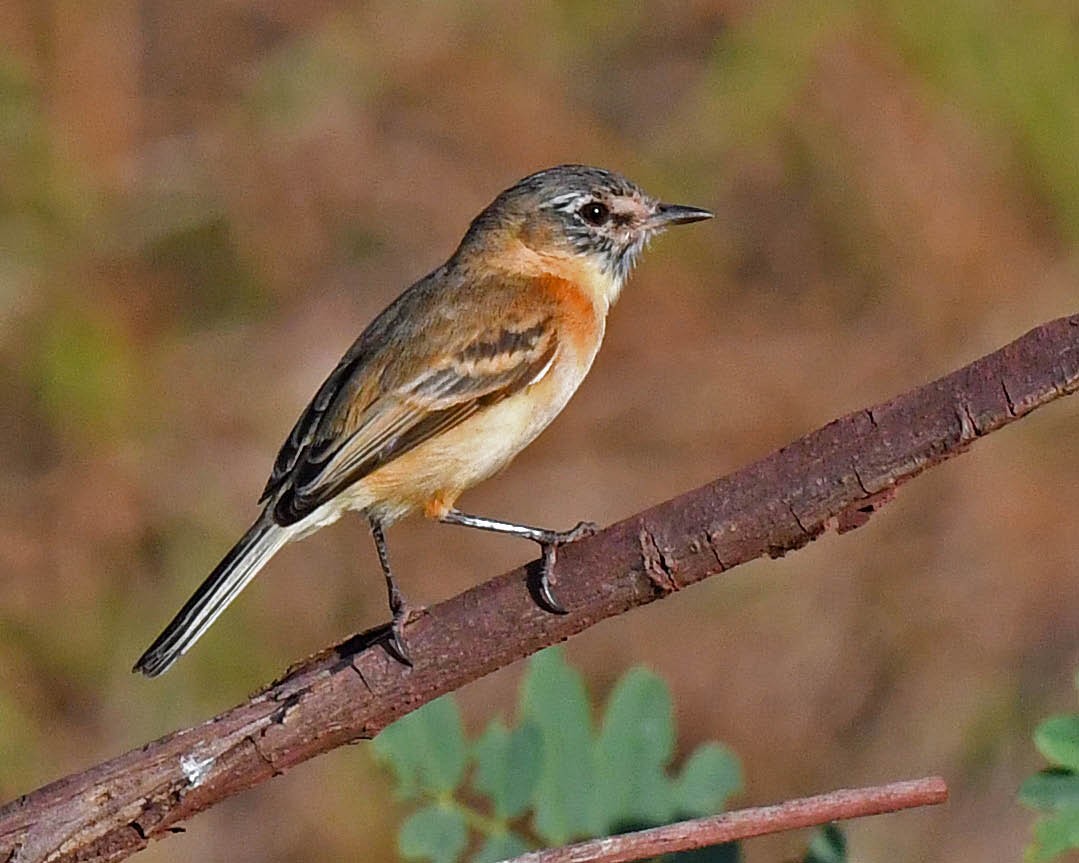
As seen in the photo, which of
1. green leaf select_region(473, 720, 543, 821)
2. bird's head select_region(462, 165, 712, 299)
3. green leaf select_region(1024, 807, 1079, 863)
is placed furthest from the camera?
bird's head select_region(462, 165, 712, 299)

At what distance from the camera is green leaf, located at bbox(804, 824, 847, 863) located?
3330mm

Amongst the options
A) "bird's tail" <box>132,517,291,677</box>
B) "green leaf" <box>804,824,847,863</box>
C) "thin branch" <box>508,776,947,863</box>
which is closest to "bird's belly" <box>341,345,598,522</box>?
"bird's tail" <box>132,517,291,677</box>

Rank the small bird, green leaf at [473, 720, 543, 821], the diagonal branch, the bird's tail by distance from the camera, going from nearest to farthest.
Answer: the diagonal branch
green leaf at [473, 720, 543, 821]
the bird's tail
the small bird

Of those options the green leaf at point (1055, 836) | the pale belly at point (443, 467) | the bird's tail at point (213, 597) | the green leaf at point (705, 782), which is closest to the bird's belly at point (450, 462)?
the pale belly at point (443, 467)

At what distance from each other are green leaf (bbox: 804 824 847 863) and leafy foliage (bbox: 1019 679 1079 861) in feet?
1.23

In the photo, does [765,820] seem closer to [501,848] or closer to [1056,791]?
[1056,791]

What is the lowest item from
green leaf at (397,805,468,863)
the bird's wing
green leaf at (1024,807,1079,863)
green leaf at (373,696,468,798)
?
green leaf at (1024,807,1079,863)

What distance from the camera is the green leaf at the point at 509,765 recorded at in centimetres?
348

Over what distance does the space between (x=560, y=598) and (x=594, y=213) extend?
253 cm

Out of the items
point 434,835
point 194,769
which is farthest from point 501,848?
point 194,769

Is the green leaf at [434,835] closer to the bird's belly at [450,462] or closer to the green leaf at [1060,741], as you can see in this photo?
the green leaf at [1060,741]

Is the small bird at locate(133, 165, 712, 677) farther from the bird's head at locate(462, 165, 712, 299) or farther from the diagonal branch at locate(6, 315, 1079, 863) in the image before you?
the diagonal branch at locate(6, 315, 1079, 863)

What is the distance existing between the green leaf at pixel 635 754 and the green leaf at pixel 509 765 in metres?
0.14

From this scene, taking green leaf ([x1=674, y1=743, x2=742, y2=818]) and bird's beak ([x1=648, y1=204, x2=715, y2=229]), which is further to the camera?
bird's beak ([x1=648, y1=204, x2=715, y2=229])
